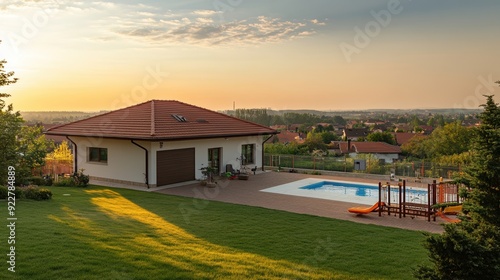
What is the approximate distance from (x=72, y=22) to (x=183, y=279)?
14464 mm

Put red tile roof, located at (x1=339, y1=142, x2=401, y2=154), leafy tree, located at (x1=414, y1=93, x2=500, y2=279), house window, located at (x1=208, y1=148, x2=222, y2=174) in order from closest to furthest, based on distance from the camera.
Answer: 1. leafy tree, located at (x1=414, y1=93, x2=500, y2=279)
2. house window, located at (x1=208, y1=148, x2=222, y2=174)
3. red tile roof, located at (x1=339, y1=142, x2=401, y2=154)

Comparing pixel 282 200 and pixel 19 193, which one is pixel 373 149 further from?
pixel 19 193

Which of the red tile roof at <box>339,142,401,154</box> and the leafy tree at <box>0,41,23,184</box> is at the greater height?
the leafy tree at <box>0,41,23,184</box>

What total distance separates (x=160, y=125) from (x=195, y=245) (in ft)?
41.3

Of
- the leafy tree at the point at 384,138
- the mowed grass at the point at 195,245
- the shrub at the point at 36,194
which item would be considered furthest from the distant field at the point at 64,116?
the leafy tree at the point at 384,138

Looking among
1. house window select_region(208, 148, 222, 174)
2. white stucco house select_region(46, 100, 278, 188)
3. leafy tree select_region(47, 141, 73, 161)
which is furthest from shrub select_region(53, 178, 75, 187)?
house window select_region(208, 148, 222, 174)

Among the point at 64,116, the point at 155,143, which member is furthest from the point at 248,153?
the point at 64,116

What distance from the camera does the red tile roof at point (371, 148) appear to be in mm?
60044

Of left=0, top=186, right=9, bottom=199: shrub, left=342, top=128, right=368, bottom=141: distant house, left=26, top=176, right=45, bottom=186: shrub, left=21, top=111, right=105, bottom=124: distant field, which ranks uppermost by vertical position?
left=21, top=111, right=105, bottom=124: distant field

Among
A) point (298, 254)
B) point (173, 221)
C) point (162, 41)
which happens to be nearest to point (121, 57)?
point (162, 41)

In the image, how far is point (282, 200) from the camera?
50.3 ft

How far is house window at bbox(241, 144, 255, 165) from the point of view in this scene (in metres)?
24.0

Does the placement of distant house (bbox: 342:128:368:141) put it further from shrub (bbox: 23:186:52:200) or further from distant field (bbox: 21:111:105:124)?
shrub (bbox: 23:186:52:200)

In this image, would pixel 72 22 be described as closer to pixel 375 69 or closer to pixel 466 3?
pixel 375 69
